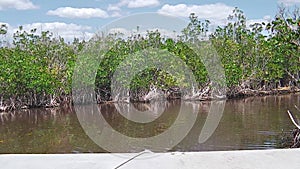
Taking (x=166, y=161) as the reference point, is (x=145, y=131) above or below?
below

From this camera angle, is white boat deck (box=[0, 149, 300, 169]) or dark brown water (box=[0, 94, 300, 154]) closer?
white boat deck (box=[0, 149, 300, 169])

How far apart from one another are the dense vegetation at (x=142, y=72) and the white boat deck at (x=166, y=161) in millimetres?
8133

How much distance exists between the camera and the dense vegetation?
10734mm

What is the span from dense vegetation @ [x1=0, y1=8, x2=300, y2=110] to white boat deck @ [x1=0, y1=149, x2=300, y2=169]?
26.7 feet

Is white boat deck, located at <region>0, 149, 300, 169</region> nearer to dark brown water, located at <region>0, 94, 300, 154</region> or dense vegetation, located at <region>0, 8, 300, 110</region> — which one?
dark brown water, located at <region>0, 94, 300, 154</region>

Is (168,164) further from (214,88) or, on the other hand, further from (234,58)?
(234,58)

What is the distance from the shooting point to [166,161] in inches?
63.0

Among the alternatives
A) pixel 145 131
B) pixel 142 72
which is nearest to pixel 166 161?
pixel 145 131

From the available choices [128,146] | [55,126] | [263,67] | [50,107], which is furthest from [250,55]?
[128,146]

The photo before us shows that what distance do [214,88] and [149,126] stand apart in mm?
5721

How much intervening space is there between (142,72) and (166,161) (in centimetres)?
1063

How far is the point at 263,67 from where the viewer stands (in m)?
13.8

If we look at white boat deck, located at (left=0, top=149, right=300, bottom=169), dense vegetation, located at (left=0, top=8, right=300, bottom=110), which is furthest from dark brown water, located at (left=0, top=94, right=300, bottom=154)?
white boat deck, located at (left=0, top=149, right=300, bottom=169)

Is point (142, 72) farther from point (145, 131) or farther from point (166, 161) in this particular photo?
point (166, 161)
